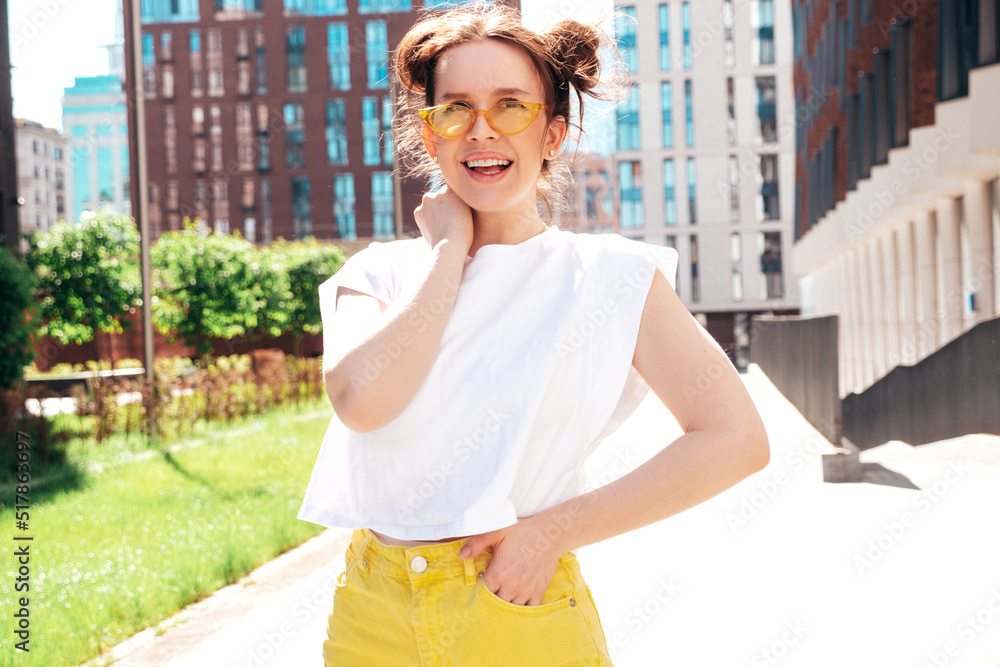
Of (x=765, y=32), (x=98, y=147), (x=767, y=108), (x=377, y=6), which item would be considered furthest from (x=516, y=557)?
(x=98, y=147)

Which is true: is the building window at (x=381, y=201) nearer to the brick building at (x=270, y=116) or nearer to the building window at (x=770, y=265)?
the brick building at (x=270, y=116)

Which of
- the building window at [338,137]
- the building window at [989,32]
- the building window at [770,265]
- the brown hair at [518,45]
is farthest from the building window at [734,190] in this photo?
the brown hair at [518,45]

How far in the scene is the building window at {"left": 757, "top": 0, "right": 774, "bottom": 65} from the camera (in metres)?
57.8

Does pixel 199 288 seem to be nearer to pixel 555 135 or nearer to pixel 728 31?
pixel 555 135

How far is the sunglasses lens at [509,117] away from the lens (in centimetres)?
150

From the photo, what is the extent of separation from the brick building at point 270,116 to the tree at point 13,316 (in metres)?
43.2

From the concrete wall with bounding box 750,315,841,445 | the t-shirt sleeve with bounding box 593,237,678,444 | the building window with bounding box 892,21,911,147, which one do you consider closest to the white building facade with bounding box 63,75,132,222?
the building window with bounding box 892,21,911,147

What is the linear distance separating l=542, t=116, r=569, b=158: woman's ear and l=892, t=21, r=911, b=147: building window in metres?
19.2

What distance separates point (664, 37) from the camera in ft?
187

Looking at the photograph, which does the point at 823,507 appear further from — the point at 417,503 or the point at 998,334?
the point at 417,503

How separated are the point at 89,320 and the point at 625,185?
41906mm

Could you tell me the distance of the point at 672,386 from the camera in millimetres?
1400

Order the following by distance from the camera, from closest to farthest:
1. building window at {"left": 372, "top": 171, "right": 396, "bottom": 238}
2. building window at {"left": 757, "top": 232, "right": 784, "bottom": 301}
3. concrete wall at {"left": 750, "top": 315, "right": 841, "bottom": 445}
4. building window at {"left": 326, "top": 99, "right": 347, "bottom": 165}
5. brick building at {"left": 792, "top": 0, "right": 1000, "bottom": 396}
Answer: concrete wall at {"left": 750, "top": 315, "right": 841, "bottom": 445}
brick building at {"left": 792, "top": 0, "right": 1000, "bottom": 396}
building window at {"left": 372, "top": 171, "right": 396, "bottom": 238}
building window at {"left": 326, "top": 99, "right": 347, "bottom": 165}
building window at {"left": 757, "top": 232, "right": 784, "bottom": 301}

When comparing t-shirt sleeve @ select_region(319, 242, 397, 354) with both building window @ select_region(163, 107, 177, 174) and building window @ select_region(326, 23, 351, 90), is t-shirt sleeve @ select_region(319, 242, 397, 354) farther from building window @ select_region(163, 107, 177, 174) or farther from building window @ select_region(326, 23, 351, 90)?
building window @ select_region(163, 107, 177, 174)
